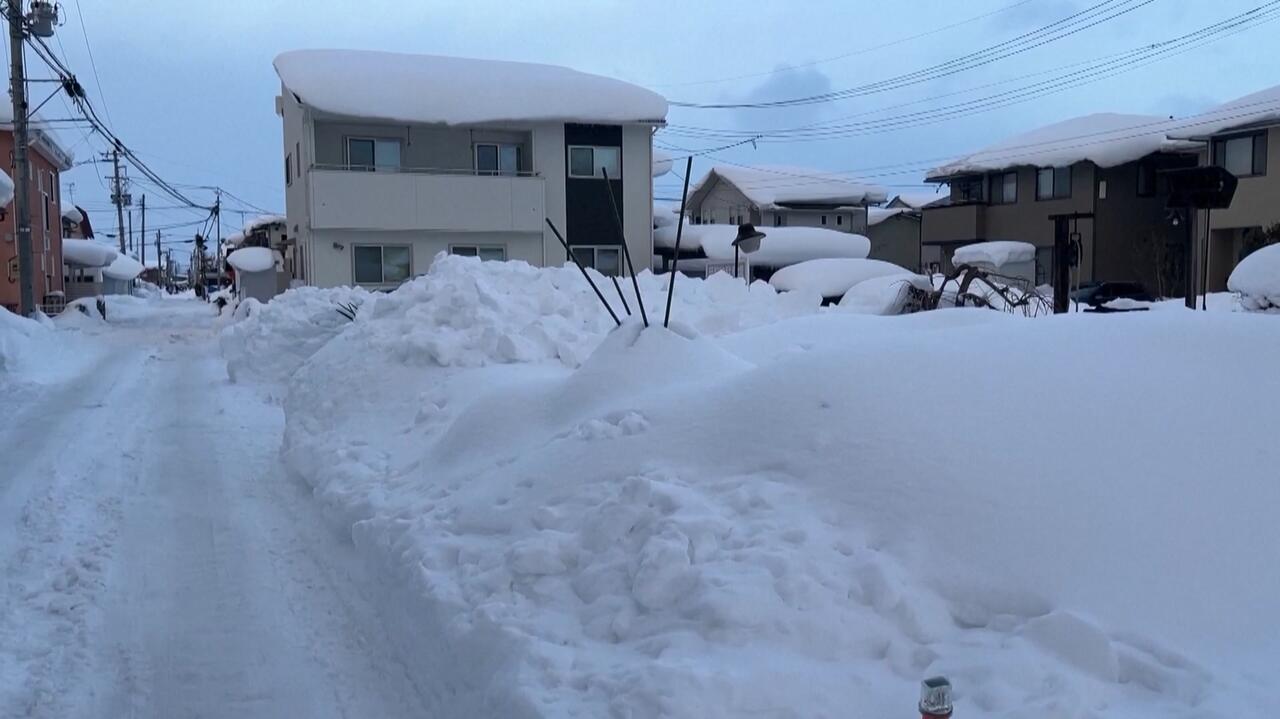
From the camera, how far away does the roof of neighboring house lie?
2422cm

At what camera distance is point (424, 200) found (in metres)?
22.4

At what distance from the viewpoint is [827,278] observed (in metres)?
22.4

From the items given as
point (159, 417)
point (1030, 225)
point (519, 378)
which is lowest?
point (159, 417)

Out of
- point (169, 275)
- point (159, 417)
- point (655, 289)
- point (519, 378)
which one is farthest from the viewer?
point (169, 275)

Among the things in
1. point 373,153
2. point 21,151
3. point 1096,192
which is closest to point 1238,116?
point 1096,192

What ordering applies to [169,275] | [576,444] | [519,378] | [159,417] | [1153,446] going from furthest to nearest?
1. [169,275]
2. [159,417]
3. [519,378]
4. [576,444]
5. [1153,446]

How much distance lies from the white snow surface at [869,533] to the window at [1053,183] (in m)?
29.1

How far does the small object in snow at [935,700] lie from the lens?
2.62 meters

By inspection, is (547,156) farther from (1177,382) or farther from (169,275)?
(169,275)

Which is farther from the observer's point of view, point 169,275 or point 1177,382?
point 169,275

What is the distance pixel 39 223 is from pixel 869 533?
33761 millimetres

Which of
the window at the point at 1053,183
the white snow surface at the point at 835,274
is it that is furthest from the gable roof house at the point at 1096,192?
the white snow surface at the point at 835,274

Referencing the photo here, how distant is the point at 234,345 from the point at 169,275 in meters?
93.1

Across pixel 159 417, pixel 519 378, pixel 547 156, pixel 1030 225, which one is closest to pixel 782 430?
pixel 519 378
